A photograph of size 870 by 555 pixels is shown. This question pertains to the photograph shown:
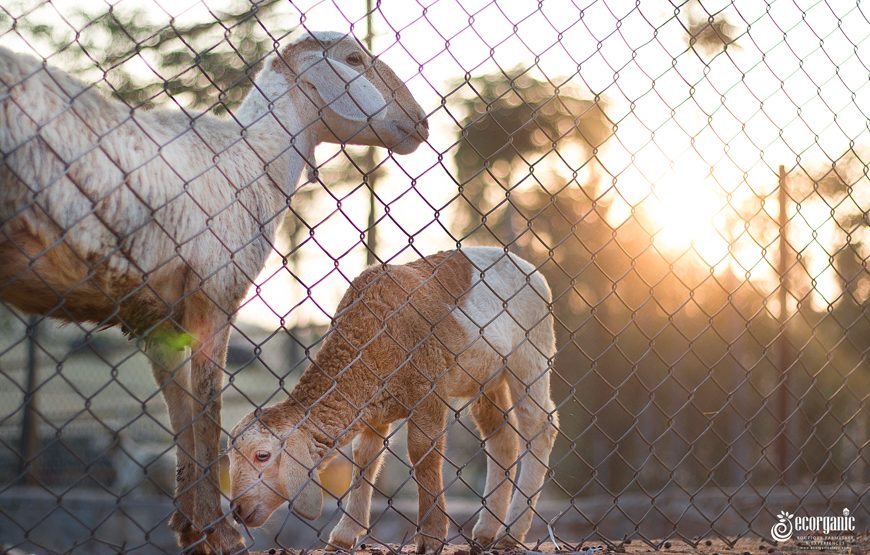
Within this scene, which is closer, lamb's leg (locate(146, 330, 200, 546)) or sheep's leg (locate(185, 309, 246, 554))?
sheep's leg (locate(185, 309, 246, 554))

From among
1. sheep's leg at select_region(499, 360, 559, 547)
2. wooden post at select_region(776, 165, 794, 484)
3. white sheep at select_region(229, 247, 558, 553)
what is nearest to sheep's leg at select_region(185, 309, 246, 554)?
white sheep at select_region(229, 247, 558, 553)

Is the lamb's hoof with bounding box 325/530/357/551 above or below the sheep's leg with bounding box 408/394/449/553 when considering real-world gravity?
below

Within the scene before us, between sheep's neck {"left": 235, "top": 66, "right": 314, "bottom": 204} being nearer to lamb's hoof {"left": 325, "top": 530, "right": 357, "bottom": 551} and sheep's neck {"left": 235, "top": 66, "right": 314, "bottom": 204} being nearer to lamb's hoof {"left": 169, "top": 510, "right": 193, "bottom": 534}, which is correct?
lamb's hoof {"left": 169, "top": 510, "right": 193, "bottom": 534}

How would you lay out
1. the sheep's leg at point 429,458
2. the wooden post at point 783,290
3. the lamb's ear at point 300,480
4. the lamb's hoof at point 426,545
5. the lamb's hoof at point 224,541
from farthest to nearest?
the wooden post at point 783,290, the sheep's leg at point 429,458, the lamb's hoof at point 426,545, the lamb's ear at point 300,480, the lamb's hoof at point 224,541

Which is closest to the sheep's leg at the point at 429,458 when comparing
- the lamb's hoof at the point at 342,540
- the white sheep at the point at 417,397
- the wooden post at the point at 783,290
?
the white sheep at the point at 417,397

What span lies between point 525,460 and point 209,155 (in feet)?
7.79

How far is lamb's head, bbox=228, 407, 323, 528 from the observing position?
358cm

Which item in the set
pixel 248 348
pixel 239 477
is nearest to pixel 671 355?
pixel 248 348

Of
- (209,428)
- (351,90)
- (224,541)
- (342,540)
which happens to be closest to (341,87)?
(351,90)

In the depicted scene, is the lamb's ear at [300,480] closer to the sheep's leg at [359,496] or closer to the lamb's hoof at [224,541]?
the lamb's hoof at [224,541]

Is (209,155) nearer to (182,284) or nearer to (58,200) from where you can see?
(182,284)

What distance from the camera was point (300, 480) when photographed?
3.69m

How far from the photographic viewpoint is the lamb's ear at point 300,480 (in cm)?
357

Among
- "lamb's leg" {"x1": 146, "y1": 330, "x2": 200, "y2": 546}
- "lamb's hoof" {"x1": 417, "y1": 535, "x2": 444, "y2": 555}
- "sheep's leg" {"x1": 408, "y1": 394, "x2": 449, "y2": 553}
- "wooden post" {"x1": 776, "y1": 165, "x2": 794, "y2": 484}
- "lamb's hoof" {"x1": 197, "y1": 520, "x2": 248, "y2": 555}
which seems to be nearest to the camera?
"lamb's hoof" {"x1": 197, "y1": 520, "x2": 248, "y2": 555}
